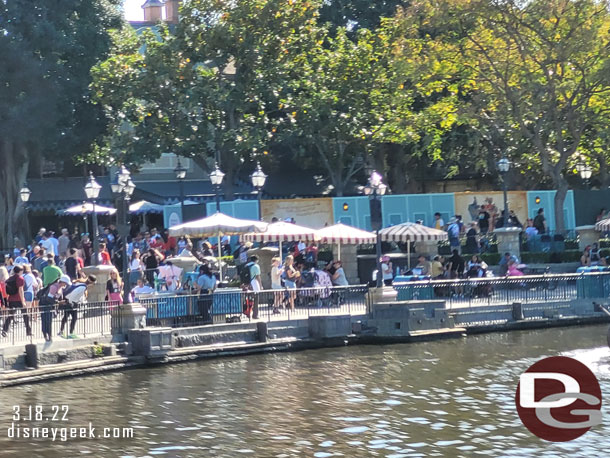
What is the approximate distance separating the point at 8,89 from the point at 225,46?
32.8ft

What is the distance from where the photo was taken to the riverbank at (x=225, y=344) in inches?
977

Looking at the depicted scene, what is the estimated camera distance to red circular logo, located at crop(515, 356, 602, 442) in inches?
739

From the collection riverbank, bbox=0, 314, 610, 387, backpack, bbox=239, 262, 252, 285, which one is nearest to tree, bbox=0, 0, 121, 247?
backpack, bbox=239, 262, 252, 285

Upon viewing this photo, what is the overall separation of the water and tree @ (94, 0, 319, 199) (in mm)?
18571

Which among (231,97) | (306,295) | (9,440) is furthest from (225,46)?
(9,440)

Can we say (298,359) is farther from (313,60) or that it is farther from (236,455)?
(313,60)

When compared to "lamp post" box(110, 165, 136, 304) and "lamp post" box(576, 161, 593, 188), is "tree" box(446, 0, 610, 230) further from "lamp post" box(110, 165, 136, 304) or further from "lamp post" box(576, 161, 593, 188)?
"lamp post" box(110, 165, 136, 304)

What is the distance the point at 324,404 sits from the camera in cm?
2108

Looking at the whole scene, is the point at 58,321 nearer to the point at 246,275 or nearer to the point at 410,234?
the point at 246,275

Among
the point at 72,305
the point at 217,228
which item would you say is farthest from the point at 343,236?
the point at 72,305

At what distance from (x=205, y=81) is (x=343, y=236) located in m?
14.3

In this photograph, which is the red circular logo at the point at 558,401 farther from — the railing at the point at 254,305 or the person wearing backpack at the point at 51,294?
the person wearing backpack at the point at 51,294

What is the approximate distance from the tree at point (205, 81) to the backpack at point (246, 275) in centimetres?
1349

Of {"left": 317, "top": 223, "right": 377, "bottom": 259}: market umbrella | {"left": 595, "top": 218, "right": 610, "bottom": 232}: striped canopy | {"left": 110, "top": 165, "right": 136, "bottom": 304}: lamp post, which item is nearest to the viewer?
{"left": 110, "top": 165, "right": 136, "bottom": 304}: lamp post
